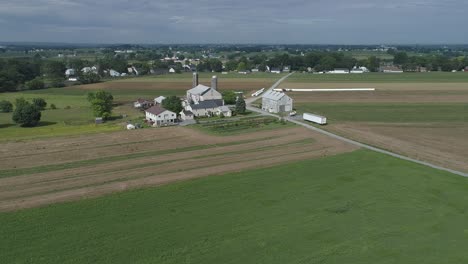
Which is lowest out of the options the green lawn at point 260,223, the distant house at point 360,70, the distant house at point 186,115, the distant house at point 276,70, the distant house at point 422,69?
the green lawn at point 260,223

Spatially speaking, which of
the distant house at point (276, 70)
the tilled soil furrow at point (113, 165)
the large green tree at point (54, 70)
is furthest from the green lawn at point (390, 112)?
the large green tree at point (54, 70)

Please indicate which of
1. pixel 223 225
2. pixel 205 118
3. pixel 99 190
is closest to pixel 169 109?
pixel 205 118

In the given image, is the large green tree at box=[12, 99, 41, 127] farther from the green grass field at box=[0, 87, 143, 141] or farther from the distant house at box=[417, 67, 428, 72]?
the distant house at box=[417, 67, 428, 72]

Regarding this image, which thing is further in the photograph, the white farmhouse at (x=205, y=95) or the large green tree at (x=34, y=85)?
the large green tree at (x=34, y=85)

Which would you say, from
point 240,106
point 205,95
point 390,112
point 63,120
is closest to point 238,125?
point 240,106

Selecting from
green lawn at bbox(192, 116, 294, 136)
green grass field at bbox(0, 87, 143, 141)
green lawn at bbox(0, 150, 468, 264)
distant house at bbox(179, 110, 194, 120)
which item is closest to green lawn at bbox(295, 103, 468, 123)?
green lawn at bbox(192, 116, 294, 136)

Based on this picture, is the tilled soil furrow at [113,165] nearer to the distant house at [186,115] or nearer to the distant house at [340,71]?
the distant house at [186,115]

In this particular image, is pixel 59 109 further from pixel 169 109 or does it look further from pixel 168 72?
pixel 168 72
